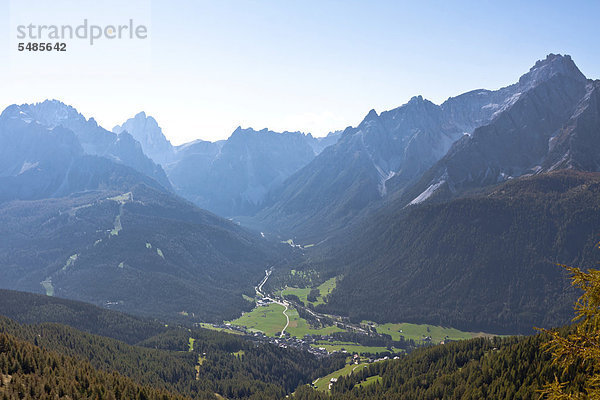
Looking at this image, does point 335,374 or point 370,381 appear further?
point 335,374

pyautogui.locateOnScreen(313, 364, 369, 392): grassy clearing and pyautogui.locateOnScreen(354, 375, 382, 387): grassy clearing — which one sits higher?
pyautogui.locateOnScreen(354, 375, 382, 387): grassy clearing

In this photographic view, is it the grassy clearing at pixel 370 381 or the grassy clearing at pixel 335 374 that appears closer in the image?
the grassy clearing at pixel 370 381

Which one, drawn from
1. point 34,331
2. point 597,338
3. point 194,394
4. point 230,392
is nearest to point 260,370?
point 230,392

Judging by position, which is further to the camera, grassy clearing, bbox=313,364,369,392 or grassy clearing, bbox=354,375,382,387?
grassy clearing, bbox=313,364,369,392

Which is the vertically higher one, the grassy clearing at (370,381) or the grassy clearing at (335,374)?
the grassy clearing at (370,381)

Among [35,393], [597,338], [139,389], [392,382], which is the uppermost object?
[597,338]

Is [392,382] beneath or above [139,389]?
beneath

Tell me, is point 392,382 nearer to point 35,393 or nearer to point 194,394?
point 194,394

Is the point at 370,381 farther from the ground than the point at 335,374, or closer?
farther from the ground
